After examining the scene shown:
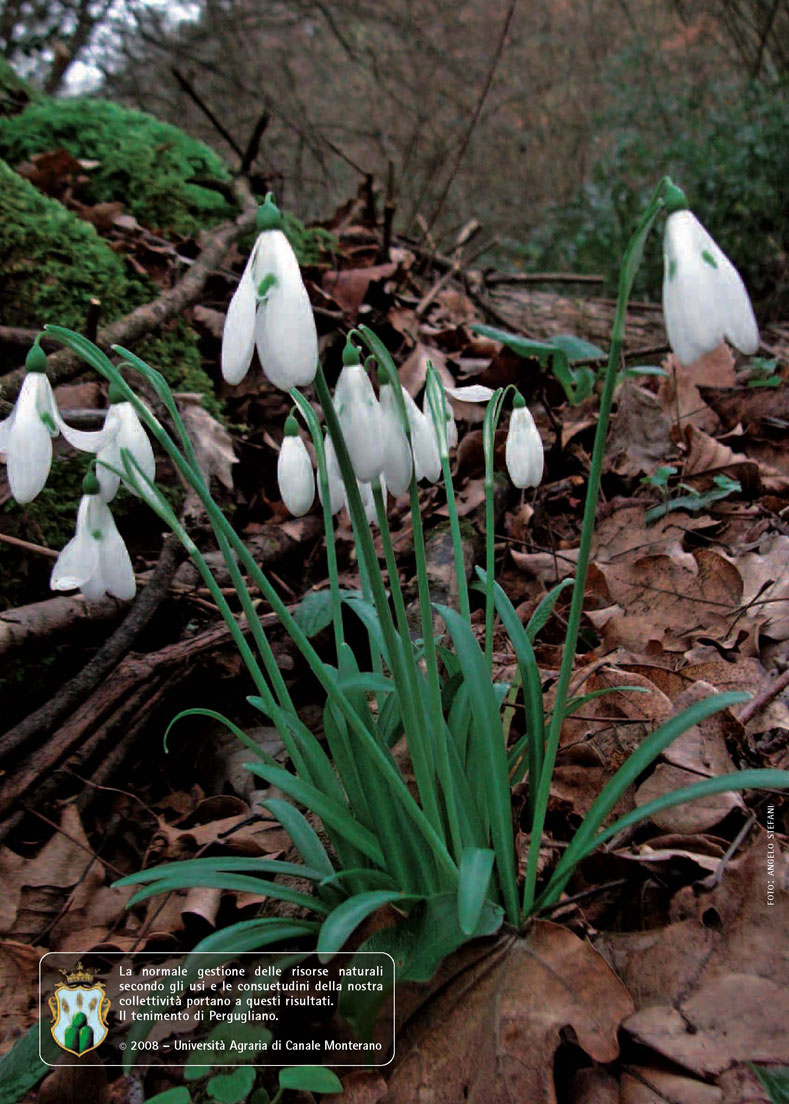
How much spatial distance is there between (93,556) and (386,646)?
1.69 feet

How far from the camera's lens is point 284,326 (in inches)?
39.6

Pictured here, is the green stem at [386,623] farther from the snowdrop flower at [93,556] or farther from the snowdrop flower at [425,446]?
the snowdrop flower at [93,556]

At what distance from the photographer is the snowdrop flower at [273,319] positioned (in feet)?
3.29

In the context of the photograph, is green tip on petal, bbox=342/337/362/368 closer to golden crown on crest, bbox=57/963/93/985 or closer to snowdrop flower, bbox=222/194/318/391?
snowdrop flower, bbox=222/194/318/391

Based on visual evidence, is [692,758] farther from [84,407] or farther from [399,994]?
[84,407]

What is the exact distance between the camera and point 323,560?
260 centimetres

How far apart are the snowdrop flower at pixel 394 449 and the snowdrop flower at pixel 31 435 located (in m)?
0.48

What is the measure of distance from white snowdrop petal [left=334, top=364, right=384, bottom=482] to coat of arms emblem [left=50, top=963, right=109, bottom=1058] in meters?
0.95

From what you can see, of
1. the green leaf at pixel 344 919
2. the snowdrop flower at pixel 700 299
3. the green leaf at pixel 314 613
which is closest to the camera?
the snowdrop flower at pixel 700 299

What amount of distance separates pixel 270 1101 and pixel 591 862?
24.3 inches

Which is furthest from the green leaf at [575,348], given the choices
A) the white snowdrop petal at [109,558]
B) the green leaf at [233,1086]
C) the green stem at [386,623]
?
the green leaf at [233,1086]

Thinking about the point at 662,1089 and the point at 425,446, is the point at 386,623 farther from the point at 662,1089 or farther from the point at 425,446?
the point at 662,1089

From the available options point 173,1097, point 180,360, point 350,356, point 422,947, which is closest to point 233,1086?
point 173,1097

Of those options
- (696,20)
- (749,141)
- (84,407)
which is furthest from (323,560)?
(696,20)
